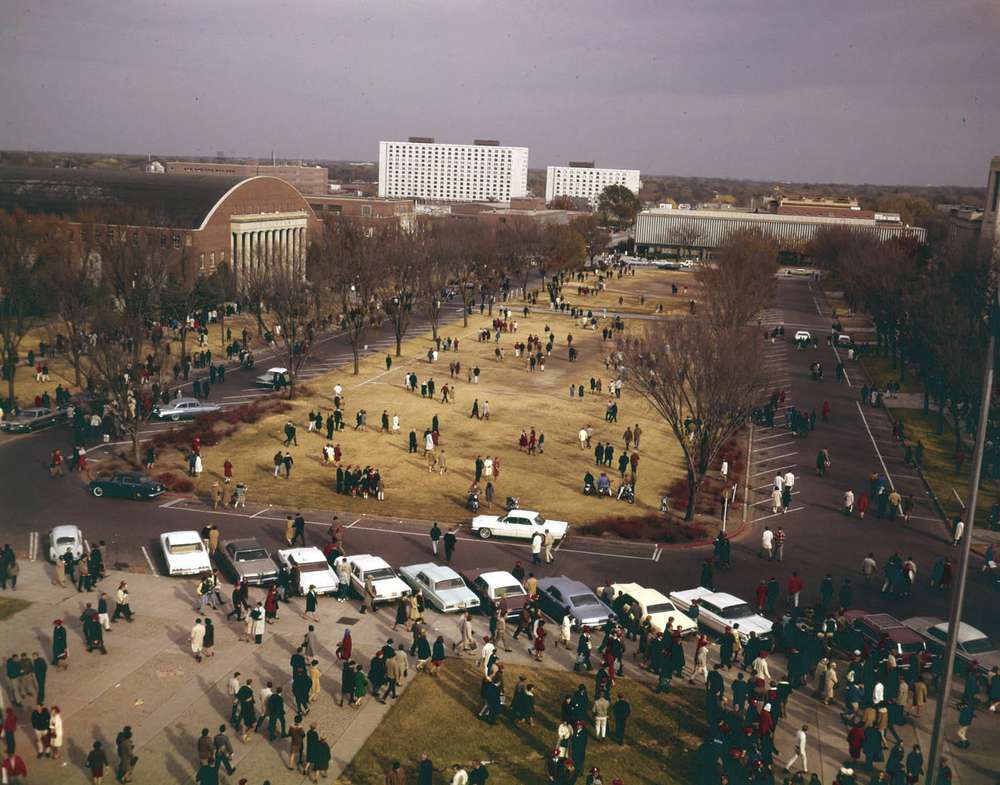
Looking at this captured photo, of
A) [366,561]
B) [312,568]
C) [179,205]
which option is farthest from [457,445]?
[179,205]

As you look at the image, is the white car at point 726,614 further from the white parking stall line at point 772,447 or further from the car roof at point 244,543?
the white parking stall line at point 772,447

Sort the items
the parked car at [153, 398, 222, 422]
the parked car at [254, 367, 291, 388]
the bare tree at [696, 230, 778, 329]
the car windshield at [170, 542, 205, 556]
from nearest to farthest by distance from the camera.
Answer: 1. the car windshield at [170, 542, 205, 556]
2. the parked car at [153, 398, 222, 422]
3. the parked car at [254, 367, 291, 388]
4. the bare tree at [696, 230, 778, 329]

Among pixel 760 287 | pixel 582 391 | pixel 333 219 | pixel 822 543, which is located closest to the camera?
pixel 822 543

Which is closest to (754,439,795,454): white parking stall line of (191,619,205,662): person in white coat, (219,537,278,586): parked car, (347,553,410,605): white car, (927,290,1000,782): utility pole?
(347,553,410,605): white car

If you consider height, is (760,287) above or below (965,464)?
above

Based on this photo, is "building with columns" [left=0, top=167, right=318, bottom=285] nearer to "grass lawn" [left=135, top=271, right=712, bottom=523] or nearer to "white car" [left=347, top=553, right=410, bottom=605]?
"grass lawn" [left=135, top=271, right=712, bottom=523]

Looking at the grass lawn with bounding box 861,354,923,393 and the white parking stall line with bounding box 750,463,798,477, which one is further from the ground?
the grass lawn with bounding box 861,354,923,393

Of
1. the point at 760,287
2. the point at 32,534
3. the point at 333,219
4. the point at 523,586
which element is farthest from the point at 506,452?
the point at 333,219

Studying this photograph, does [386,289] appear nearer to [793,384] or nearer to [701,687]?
[793,384]
